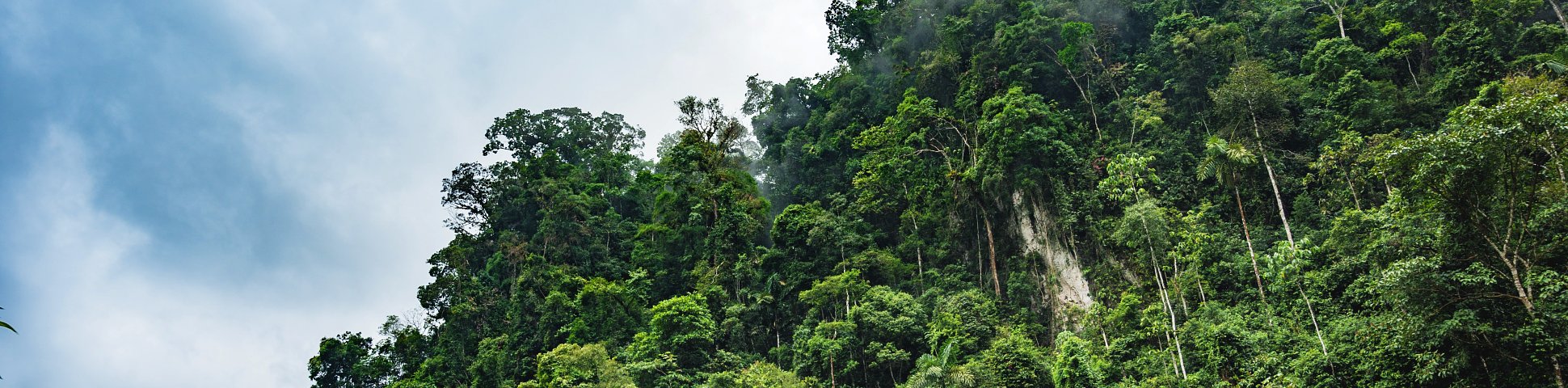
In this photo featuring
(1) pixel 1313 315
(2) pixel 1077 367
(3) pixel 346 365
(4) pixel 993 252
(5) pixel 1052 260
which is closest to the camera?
(1) pixel 1313 315

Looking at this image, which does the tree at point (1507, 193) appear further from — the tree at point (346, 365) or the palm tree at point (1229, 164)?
the tree at point (346, 365)

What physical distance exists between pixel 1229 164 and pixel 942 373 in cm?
885

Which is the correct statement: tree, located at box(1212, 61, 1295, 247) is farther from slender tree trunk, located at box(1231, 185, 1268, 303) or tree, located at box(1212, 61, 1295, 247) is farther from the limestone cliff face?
the limestone cliff face

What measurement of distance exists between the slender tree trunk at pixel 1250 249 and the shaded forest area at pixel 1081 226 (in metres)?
0.10

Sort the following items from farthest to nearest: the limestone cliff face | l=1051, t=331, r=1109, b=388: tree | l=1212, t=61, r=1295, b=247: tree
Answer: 1. the limestone cliff face
2. l=1212, t=61, r=1295, b=247: tree
3. l=1051, t=331, r=1109, b=388: tree

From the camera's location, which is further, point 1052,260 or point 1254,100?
point 1052,260

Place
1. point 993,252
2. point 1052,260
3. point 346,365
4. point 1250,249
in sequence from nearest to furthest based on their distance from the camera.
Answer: point 1250,249, point 1052,260, point 993,252, point 346,365

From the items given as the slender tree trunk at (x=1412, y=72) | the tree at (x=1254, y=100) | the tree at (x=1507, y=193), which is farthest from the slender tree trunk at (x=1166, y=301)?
the slender tree trunk at (x=1412, y=72)

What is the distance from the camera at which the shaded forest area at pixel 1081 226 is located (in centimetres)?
1105

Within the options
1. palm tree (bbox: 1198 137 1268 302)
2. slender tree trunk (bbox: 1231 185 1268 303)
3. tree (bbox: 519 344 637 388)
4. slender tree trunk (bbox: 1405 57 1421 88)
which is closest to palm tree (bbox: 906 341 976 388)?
slender tree trunk (bbox: 1231 185 1268 303)

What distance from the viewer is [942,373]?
1772 centimetres

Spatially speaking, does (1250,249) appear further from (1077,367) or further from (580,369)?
(580,369)

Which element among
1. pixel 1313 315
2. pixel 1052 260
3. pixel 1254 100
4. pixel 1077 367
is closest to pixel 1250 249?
pixel 1313 315

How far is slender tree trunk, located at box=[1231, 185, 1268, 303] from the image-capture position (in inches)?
685
